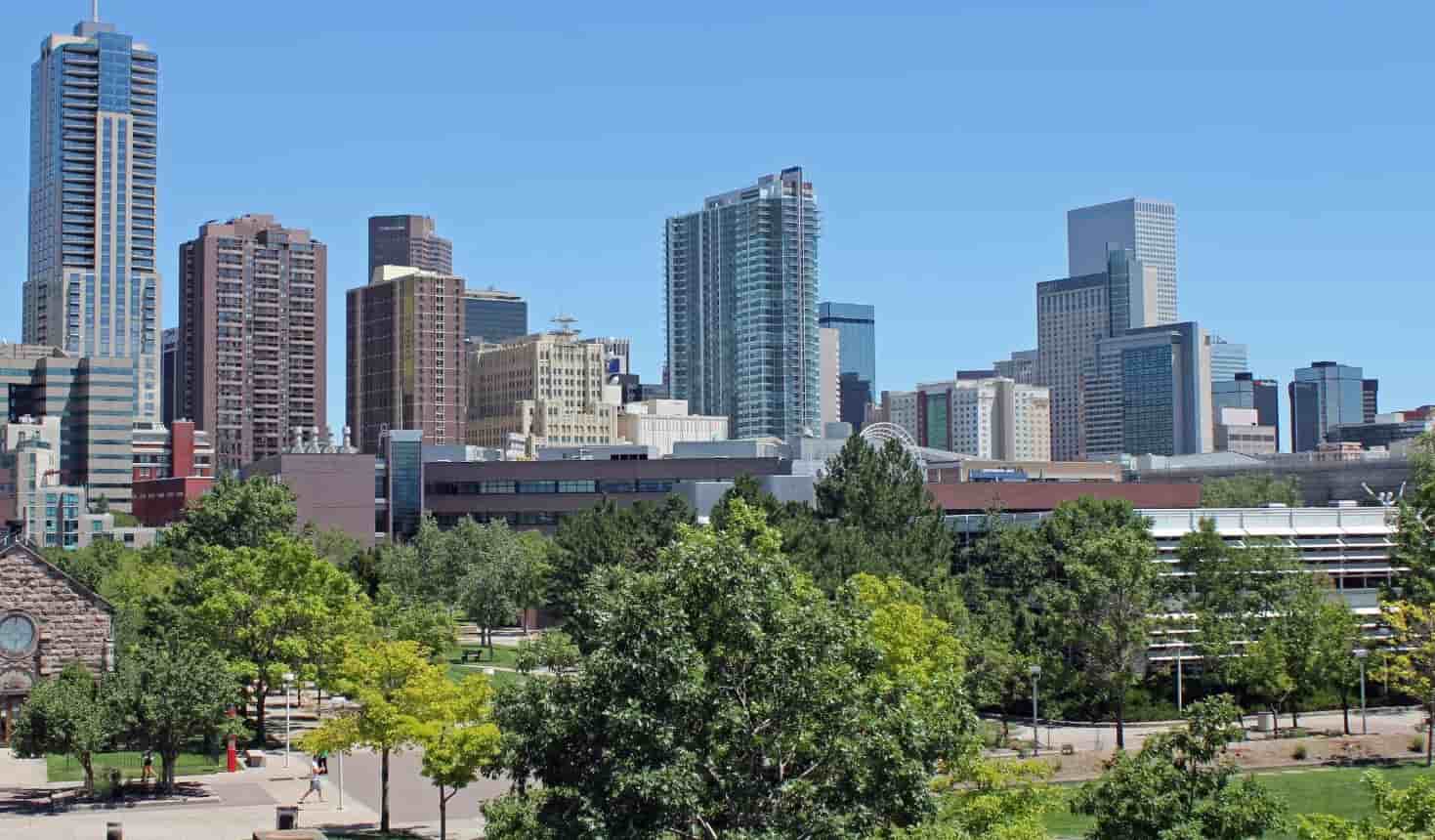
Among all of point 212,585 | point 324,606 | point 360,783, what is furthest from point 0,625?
point 360,783

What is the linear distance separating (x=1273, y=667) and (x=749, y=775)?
50959mm

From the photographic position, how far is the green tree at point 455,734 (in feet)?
149

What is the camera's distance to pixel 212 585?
68.5 meters

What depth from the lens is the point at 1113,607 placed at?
69062mm

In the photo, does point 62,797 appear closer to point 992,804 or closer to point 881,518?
point 992,804

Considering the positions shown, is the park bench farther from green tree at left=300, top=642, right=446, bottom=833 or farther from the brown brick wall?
the brown brick wall

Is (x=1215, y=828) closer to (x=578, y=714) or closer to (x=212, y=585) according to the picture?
(x=578, y=714)

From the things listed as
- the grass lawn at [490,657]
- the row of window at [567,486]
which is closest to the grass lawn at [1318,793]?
the grass lawn at [490,657]

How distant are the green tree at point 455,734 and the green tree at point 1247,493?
127752 millimetres

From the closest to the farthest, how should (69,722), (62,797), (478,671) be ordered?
(69,722) → (62,797) → (478,671)

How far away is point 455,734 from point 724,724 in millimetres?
20098

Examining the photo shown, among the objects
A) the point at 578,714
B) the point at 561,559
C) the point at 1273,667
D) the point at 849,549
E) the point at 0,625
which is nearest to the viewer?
the point at 578,714

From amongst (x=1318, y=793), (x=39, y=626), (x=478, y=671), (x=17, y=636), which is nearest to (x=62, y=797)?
(x=39, y=626)

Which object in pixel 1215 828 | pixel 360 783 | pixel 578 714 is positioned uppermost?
pixel 578 714
